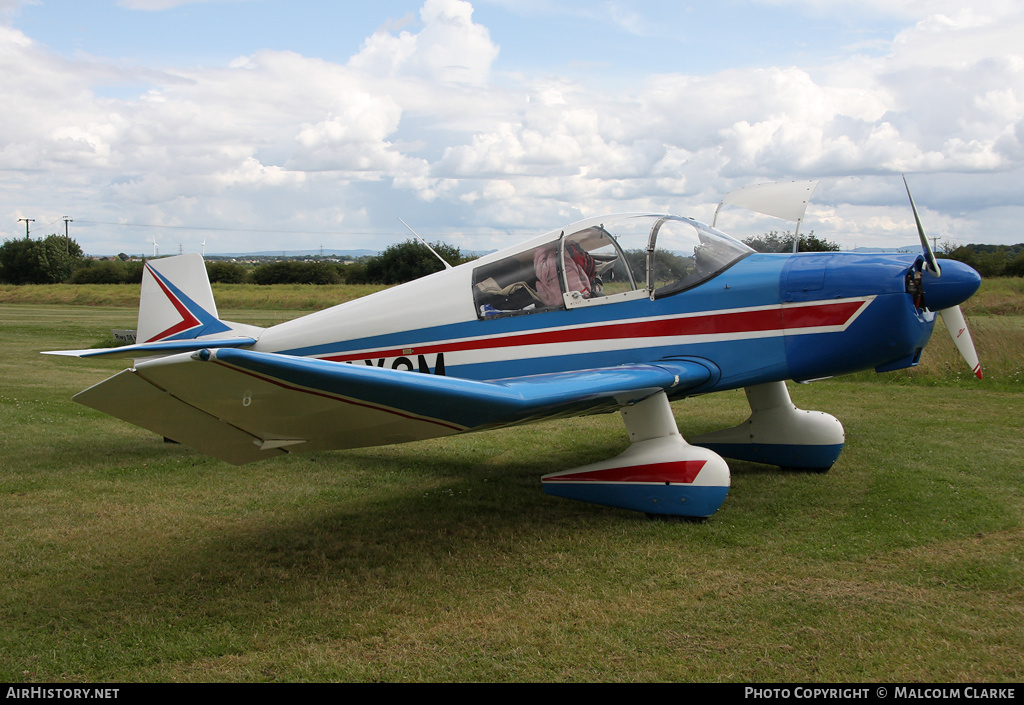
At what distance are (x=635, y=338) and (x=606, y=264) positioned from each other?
2.17 ft

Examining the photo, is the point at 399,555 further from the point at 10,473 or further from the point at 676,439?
the point at 10,473

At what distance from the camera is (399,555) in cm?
467

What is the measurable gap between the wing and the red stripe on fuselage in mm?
1017

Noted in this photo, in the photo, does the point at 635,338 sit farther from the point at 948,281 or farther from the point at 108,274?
the point at 108,274

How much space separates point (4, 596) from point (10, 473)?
3.24 metres

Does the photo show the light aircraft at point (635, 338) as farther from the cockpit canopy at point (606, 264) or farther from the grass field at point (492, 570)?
the grass field at point (492, 570)

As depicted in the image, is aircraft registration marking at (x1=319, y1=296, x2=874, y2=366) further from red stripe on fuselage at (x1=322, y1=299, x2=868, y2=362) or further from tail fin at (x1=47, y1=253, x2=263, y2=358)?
tail fin at (x1=47, y1=253, x2=263, y2=358)

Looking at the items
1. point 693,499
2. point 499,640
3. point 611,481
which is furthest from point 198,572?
point 693,499

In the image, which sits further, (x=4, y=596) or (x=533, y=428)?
(x=533, y=428)

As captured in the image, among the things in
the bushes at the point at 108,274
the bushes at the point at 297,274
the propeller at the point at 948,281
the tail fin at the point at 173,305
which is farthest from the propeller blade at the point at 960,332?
the bushes at the point at 108,274

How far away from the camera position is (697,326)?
5.59m

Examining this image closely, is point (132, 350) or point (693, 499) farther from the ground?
point (132, 350)

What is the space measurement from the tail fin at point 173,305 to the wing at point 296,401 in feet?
12.8

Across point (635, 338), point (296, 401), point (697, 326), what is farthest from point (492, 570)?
point (697, 326)
